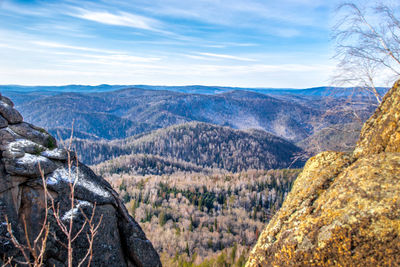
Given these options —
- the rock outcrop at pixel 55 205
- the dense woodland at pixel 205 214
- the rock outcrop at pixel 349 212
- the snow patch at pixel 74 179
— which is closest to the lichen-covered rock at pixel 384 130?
the rock outcrop at pixel 349 212

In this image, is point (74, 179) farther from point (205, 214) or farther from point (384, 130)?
point (205, 214)

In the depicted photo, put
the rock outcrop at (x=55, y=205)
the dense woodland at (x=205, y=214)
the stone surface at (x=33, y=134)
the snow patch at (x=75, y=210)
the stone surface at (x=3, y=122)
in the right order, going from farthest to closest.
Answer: the dense woodland at (x=205, y=214) → the stone surface at (x=33, y=134) → the stone surface at (x=3, y=122) → the snow patch at (x=75, y=210) → the rock outcrop at (x=55, y=205)

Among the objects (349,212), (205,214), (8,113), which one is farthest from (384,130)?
(205,214)

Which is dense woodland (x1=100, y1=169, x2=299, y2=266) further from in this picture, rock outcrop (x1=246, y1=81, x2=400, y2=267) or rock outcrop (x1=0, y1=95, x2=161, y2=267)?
rock outcrop (x1=246, y1=81, x2=400, y2=267)

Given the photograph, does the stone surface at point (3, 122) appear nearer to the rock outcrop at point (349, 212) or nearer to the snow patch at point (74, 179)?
the snow patch at point (74, 179)

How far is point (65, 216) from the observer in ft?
35.5

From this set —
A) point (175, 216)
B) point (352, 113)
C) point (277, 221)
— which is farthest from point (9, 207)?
point (175, 216)

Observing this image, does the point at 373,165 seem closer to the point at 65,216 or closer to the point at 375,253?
the point at 375,253

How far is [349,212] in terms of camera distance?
15.4 feet

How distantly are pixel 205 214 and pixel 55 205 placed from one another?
276ft

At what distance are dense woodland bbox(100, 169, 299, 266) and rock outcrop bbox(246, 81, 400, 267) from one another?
3572 cm

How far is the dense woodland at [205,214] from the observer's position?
57.2 meters

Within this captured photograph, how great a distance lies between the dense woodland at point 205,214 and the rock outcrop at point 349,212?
35720mm

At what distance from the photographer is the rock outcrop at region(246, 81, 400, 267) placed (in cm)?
426
